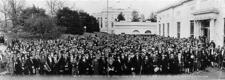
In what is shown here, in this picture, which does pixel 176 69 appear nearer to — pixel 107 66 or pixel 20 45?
pixel 107 66

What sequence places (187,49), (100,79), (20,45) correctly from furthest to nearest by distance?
1. (20,45)
2. (187,49)
3. (100,79)

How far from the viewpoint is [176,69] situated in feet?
48.2

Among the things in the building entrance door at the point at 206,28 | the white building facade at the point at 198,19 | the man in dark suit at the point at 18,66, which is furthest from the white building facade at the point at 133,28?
the man in dark suit at the point at 18,66

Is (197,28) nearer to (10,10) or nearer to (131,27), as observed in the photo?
(10,10)

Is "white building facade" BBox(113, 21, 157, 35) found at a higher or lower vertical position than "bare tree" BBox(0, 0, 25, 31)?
lower

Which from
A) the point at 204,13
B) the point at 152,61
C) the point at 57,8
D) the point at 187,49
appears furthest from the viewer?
the point at 57,8

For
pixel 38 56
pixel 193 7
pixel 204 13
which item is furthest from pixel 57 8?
pixel 38 56

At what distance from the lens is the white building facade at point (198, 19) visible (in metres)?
23.6

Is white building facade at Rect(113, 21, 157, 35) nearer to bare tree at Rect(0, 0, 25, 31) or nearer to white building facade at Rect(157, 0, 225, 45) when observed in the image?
white building facade at Rect(157, 0, 225, 45)

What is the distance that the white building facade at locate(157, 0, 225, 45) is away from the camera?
23.6 meters

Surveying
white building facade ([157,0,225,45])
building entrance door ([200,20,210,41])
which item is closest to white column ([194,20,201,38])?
white building facade ([157,0,225,45])

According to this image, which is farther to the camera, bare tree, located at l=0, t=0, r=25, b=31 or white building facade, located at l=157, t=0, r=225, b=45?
bare tree, located at l=0, t=0, r=25, b=31

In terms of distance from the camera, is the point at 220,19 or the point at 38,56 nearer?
the point at 38,56

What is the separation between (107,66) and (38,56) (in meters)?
3.18
